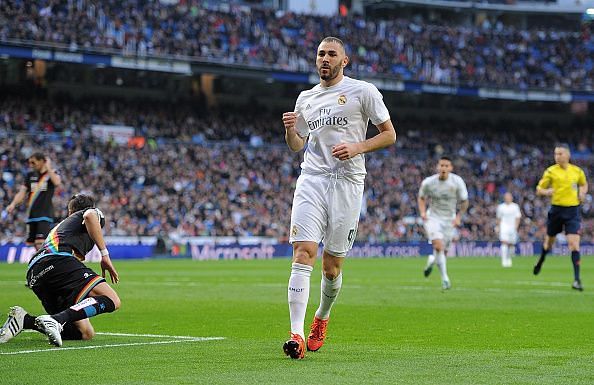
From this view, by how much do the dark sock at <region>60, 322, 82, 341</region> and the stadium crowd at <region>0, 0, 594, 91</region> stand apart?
3784 centimetres

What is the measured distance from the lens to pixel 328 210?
30.8 feet

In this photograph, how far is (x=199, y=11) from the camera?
54969 mm

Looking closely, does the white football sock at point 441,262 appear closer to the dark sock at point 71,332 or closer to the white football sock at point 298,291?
the dark sock at point 71,332

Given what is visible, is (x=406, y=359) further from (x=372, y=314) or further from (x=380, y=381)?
(x=372, y=314)

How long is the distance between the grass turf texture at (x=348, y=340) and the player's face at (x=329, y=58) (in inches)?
98.4

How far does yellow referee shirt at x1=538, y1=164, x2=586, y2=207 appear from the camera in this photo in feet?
64.3

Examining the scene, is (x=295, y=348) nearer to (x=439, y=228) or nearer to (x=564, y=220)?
(x=564, y=220)

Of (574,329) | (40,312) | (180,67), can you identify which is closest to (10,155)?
(180,67)

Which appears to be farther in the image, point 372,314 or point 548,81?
point 548,81

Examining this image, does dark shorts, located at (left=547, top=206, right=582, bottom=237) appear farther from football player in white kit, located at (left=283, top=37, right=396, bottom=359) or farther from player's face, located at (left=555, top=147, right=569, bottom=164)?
football player in white kit, located at (left=283, top=37, right=396, bottom=359)

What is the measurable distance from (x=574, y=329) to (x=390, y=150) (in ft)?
155

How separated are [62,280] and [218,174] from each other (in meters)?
39.7

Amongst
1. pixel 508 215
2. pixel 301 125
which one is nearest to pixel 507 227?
pixel 508 215

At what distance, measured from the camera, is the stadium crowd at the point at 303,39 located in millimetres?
48250
